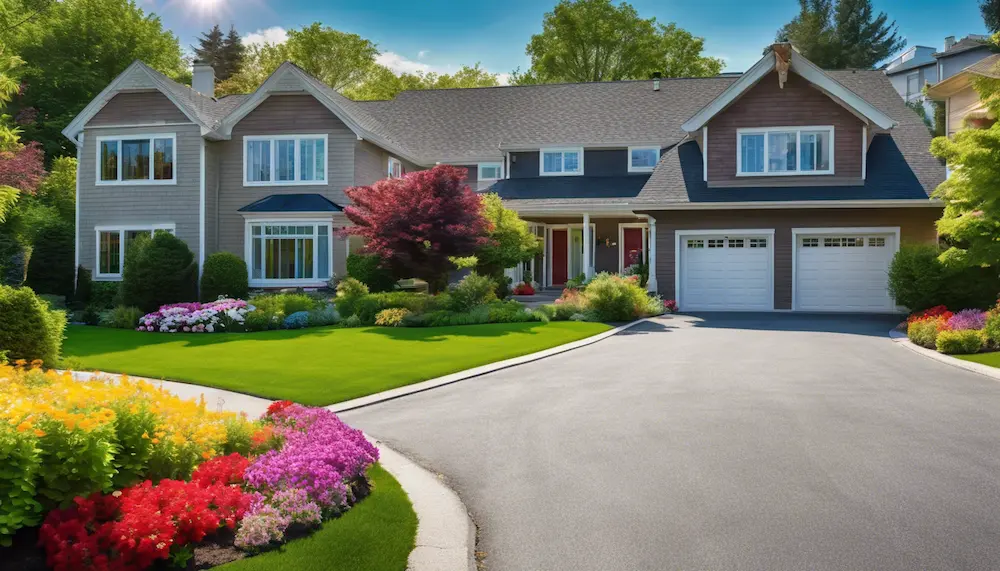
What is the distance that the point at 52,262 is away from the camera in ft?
88.2

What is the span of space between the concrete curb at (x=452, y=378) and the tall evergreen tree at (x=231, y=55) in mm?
55738

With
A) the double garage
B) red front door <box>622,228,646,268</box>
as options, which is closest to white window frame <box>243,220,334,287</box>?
the double garage

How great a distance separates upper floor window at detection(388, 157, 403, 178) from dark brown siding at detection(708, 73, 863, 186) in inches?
475

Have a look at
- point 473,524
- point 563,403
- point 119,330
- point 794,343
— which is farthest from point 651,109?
point 473,524

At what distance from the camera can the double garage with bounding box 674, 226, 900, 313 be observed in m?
24.4

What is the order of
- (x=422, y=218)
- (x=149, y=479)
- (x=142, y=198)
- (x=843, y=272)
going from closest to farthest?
(x=149, y=479), (x=422, y=218), (x=843, y=272), (x=142, y=198)

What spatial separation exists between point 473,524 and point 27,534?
2970mm

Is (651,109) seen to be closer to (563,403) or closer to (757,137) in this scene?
(757,137)

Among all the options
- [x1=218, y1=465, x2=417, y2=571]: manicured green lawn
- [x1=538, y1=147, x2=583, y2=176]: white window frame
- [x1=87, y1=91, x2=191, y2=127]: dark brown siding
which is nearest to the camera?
[x1=218, y1=465, x2=417, y2=571]: manicured green lawn

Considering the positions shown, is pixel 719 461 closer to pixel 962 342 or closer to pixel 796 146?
pixel 962 342

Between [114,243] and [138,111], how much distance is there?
454 centimetres

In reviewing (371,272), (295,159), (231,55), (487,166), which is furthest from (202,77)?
(231,55)

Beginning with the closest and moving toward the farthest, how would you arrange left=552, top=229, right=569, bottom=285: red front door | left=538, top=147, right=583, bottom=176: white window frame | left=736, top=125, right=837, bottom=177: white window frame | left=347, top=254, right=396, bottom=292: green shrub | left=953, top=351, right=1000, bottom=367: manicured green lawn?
left=953, top=351, right=1000, bottom=367: manicured green lawn
left=736, top=125, right=837, bottom=177: white window frame
left=347, top=254, right=396, bottom=292: green shrub
left=538, top=147, right=583, bottom=176: white window frame
left=552, top=229, right=569, bottom=285: red front door

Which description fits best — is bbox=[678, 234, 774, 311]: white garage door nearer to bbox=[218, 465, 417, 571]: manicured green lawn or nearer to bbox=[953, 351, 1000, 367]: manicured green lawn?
bbox=[953, 351, 1000, 367]: manicured green lawn
